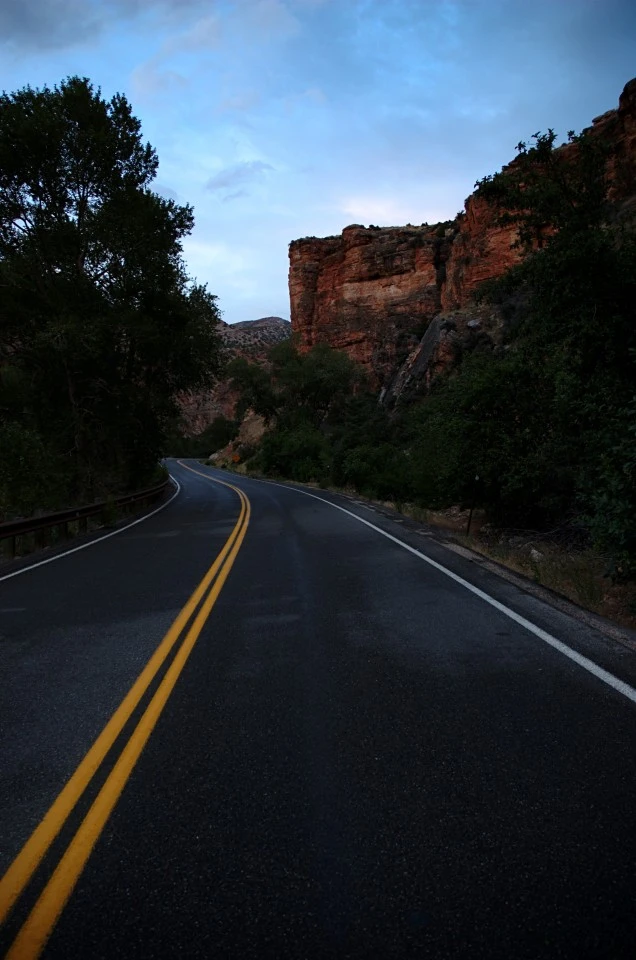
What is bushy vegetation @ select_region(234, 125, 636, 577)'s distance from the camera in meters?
8.05

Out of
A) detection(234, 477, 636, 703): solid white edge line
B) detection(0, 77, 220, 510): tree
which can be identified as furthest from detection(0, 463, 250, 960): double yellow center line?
detection(0, 77, 220, 510): tree

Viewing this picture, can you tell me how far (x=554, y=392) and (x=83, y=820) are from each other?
14168 millimetres

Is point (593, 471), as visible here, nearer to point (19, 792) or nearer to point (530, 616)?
point (530, 616)

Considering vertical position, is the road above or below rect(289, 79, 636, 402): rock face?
below

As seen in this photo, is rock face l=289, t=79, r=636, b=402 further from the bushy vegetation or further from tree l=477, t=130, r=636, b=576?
tree l=477, t=130, r=636, b=576

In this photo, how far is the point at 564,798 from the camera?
3006mm

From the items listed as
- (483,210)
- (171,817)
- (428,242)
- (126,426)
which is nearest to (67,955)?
(171,817)

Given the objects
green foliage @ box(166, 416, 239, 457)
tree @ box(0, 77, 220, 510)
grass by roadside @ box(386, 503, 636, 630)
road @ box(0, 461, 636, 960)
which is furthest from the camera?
green foliage @ box(166, 416, 239, 457)

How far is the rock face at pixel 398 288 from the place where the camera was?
1834 inches

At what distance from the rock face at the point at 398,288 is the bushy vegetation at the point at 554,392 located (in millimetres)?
20772

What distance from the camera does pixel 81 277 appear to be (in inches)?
757

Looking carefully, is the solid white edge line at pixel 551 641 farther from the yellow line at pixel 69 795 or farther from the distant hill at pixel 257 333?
the distant hill at pixel 257 333

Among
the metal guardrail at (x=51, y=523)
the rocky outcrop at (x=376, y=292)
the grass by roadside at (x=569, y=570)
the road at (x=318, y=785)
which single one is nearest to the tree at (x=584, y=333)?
the grass by roadside at (x=569, y=570)

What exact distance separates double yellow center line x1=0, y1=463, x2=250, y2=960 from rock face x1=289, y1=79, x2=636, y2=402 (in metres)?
39.4
